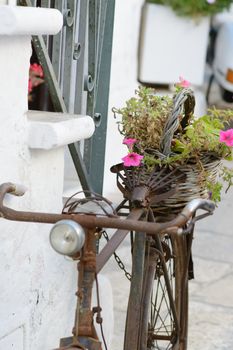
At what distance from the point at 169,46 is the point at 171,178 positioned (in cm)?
421

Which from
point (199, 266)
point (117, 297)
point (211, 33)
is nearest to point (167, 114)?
point (117, 297)

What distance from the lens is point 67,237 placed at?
1.97 metres

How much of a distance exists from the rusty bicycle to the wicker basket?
0.01 m

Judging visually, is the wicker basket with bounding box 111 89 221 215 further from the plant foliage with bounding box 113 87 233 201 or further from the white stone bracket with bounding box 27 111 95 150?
the white stone bracket with bounding box 27 111 95 150

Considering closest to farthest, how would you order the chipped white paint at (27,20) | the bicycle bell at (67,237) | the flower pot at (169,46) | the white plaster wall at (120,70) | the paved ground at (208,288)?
the bicycle bell at (67,237) < the chipped white paint at (27,20) < the paved ground at (208,288) < the white plaster wall at (120,70) < the flower pot at (169,46)

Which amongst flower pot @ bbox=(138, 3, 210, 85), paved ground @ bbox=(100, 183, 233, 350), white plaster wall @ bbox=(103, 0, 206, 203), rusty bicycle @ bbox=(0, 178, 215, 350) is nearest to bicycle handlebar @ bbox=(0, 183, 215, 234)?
rusty bicycle @ bbox=(0, 178, 215, 350)

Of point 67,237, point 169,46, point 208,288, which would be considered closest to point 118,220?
point 67,237

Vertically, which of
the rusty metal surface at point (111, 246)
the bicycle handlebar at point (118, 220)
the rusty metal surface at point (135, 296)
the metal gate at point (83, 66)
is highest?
the metal gate at point (83, 66)

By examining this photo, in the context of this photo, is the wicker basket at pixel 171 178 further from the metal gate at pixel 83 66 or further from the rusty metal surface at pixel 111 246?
the metal gate at pixel 83 66

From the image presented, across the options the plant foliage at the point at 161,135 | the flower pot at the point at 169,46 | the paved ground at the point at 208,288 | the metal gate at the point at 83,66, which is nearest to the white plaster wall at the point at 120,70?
the flower pot at the point at 169,46

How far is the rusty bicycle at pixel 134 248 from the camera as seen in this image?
2076 mm

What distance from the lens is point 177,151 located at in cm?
289

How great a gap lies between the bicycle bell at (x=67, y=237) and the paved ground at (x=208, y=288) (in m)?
1.96

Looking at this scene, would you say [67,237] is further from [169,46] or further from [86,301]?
[169,46]
